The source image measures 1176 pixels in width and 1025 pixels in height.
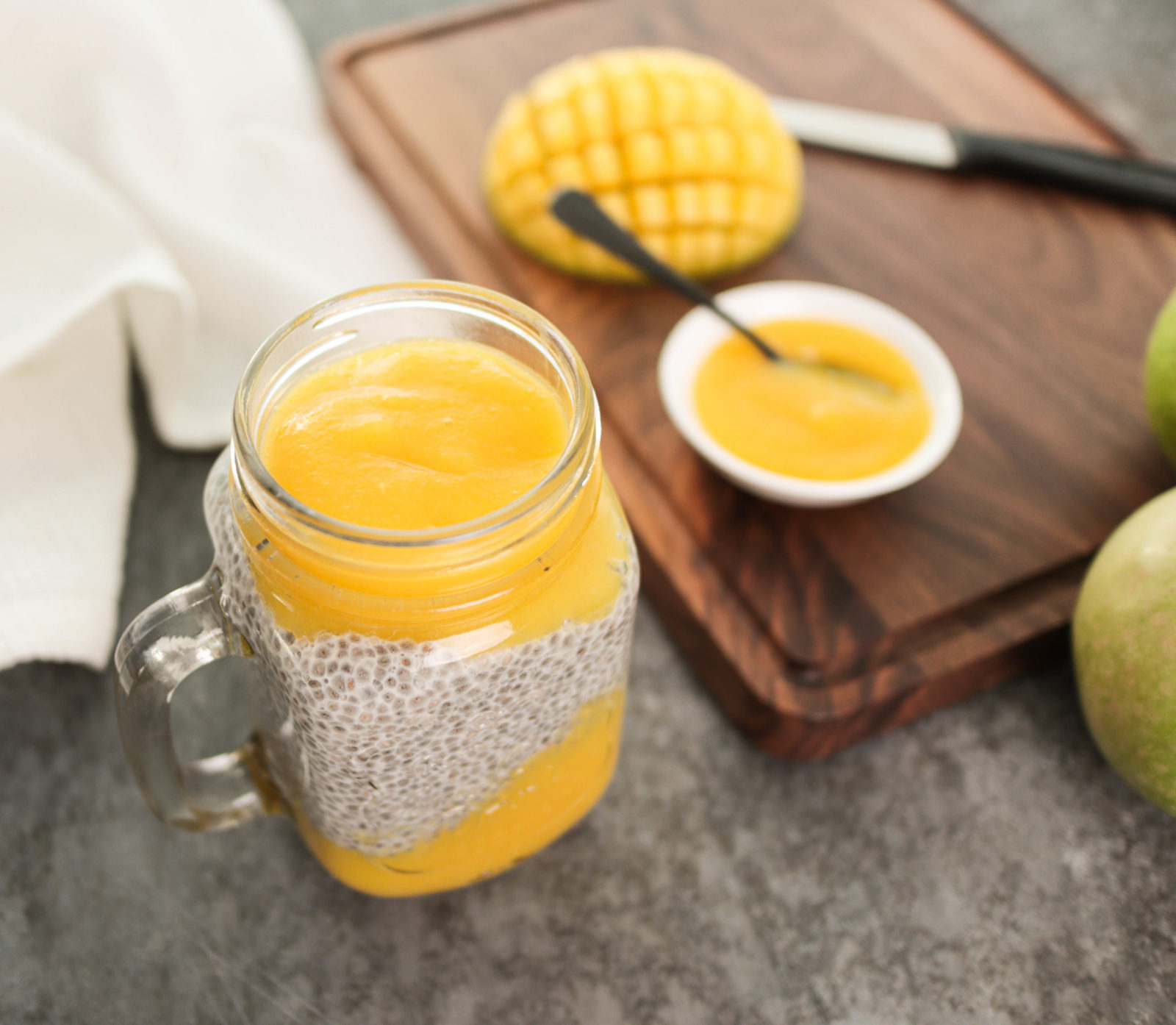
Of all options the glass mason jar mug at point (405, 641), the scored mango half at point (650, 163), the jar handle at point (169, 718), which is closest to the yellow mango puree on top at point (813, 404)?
the scored mango half at point (650, 163)

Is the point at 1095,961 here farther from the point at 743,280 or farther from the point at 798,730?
the point at 743,280

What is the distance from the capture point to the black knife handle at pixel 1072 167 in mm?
1035

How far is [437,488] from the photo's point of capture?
490mm

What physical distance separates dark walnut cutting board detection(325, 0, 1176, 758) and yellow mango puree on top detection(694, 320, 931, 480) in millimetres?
43

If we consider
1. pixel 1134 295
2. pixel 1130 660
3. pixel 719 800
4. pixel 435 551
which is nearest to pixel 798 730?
pixel 719 800

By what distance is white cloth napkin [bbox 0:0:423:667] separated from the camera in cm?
74

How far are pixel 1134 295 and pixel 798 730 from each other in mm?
582

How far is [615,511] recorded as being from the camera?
57 cm

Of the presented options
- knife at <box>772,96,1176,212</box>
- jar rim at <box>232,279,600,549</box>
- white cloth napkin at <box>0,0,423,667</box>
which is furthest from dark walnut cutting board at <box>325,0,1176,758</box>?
jar rim at <box>232,279,600,549</box>

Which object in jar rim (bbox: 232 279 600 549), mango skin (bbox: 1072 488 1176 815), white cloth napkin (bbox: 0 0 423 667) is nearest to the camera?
jar rim (bbox: 232 279 600 549)

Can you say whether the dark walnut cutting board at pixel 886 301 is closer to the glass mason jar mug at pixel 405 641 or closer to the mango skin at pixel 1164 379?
the mango skin at pixel 1164 379

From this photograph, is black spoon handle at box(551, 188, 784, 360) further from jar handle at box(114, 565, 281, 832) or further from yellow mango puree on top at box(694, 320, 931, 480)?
jar handle at box(114, 565, 281, 832)

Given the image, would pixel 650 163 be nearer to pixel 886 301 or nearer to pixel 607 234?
pixel 607 234

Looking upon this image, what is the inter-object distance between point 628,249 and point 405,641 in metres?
0.52
